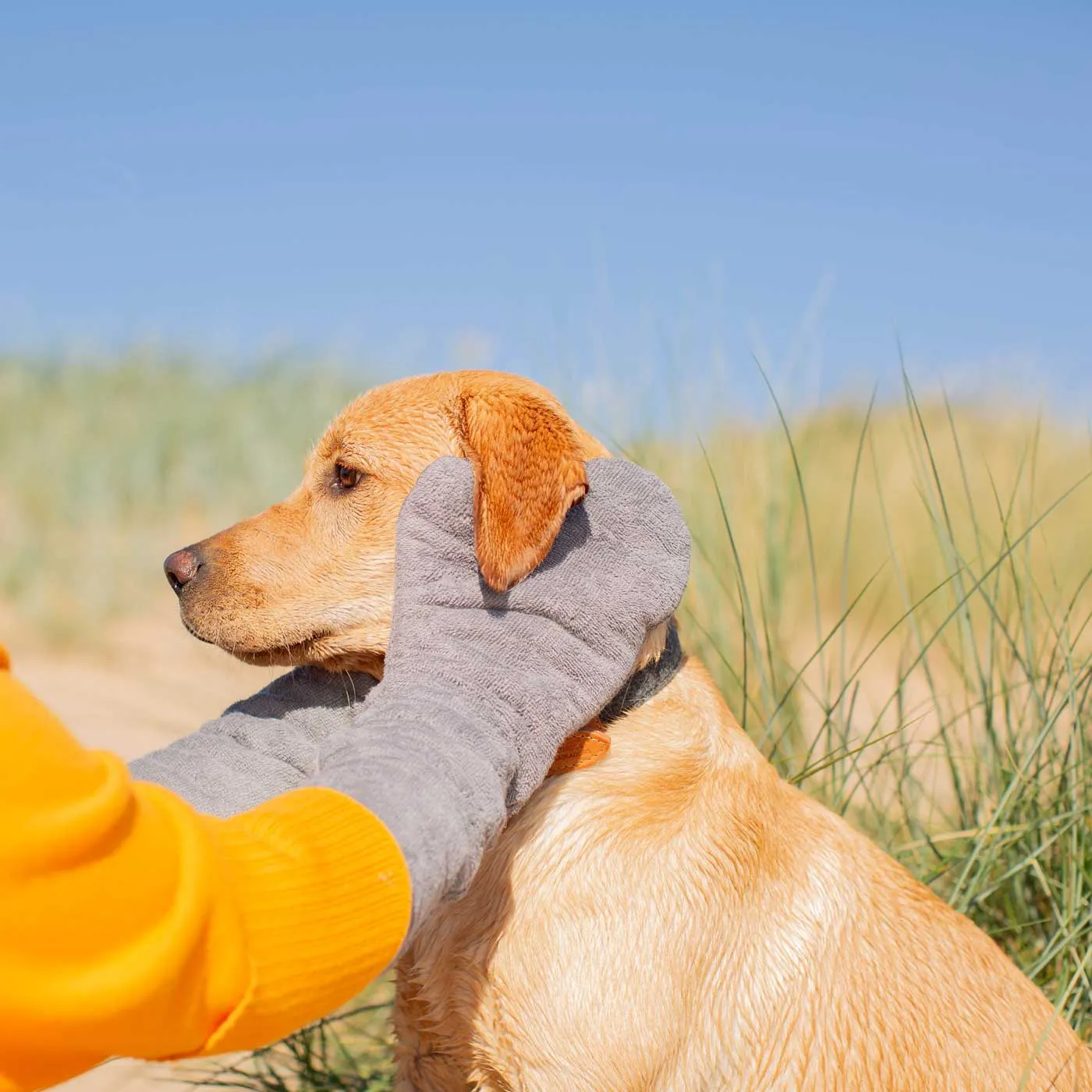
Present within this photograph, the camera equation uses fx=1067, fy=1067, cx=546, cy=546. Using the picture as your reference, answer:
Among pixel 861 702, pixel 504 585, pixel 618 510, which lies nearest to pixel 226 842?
pixel 504 585

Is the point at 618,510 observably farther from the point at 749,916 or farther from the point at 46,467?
the point at 46,467

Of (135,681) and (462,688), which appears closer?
(462,688)

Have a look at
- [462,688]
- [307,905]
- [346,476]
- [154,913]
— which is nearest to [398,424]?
[346,476]

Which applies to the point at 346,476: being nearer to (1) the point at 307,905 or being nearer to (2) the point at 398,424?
(2) the point at 398,424

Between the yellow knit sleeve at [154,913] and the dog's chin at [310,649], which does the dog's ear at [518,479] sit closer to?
the dog's chin at [310,649]

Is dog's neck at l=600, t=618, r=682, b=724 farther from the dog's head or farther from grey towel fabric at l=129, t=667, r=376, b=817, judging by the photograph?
grey towel fabric at l=129, t=667, r=376, b=817

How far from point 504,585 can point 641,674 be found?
47 centimetres

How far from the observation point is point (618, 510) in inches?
79.4

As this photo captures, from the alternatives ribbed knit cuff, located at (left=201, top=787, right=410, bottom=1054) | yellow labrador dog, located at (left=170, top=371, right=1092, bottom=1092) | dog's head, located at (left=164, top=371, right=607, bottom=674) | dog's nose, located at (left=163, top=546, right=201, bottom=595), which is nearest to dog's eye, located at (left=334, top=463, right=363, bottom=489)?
dog's head, located at (left=164, top=371, right=607, bottom=674)

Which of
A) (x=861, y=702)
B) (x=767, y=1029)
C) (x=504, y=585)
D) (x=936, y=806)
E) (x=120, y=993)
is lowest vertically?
(x=861, y=702)

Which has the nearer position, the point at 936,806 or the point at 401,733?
the point at 401,733

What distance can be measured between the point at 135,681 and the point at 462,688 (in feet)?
19.5

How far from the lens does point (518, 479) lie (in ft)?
6.49

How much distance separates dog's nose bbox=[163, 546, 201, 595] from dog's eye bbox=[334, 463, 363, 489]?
1.15 ft
